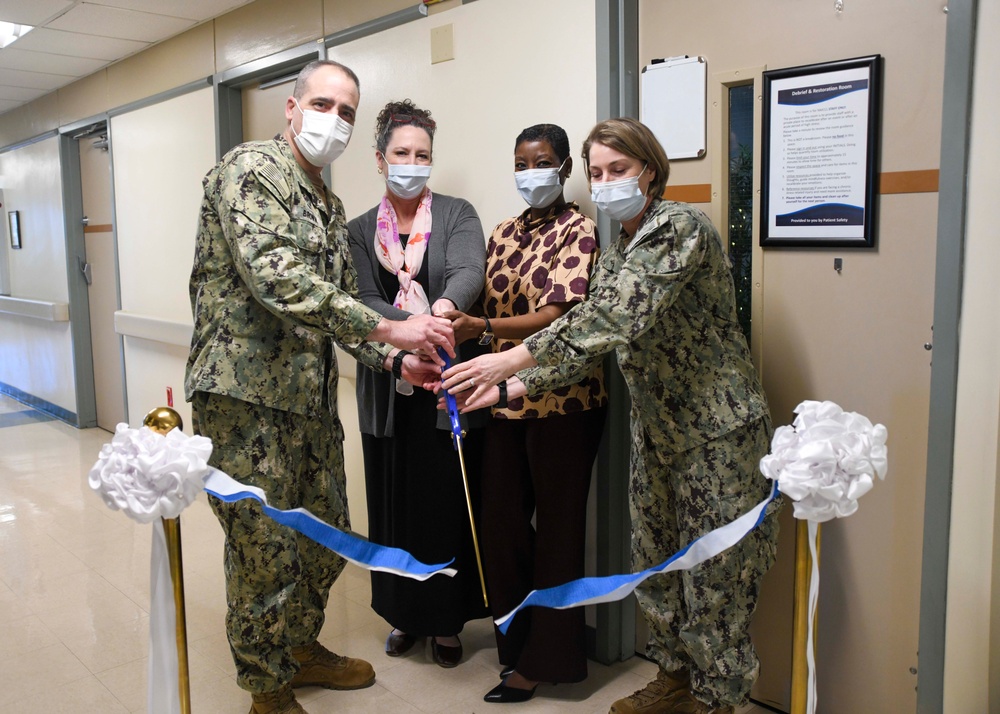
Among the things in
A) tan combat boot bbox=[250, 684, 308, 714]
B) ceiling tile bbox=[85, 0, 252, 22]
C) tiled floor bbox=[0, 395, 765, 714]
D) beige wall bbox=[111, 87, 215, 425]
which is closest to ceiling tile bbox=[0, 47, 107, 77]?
beige wall bbox=[111, 87, 215, 425]

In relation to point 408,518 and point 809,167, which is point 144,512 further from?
point 809,167

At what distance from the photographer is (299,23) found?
146 inches

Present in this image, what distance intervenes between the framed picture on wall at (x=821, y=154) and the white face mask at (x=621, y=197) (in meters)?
0.38

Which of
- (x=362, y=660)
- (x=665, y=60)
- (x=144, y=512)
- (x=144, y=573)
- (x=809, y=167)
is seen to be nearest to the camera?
(x=144, y=512)

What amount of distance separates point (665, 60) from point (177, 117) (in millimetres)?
3361

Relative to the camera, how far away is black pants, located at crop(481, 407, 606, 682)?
2418mm

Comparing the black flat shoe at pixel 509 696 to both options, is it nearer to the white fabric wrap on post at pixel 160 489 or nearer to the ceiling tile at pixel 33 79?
the white fabric wrap on post at pixel 160 489

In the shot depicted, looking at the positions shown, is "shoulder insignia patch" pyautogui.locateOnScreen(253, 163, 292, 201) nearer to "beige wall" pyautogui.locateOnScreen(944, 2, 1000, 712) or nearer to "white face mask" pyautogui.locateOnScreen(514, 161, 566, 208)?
"white face mask" pyautogui.locateOnScreen(514, 161, 566, 208)

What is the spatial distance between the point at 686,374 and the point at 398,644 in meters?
1.43

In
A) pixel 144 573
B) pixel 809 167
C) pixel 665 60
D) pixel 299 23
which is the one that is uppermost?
pixel 299 23

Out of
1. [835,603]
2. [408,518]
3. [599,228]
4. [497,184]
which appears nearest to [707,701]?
[835,603]

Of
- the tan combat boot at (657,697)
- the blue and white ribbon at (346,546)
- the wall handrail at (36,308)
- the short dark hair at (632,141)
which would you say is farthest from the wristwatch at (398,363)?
the wall handrail at (36,308)

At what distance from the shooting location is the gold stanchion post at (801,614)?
1.52 m

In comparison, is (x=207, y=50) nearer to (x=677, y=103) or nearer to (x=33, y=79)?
(x=33, y=79)
